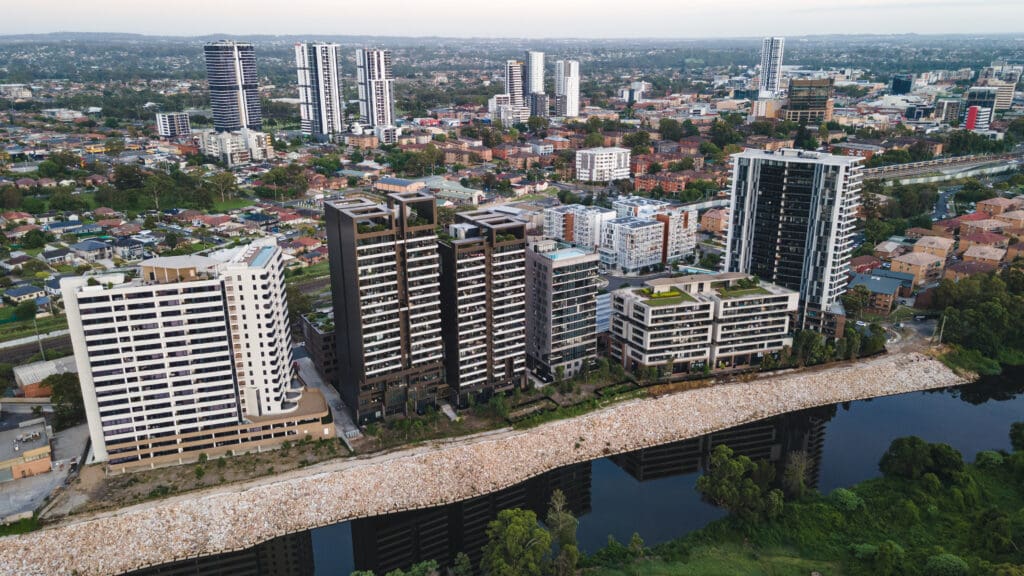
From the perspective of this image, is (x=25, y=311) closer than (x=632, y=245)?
Yes

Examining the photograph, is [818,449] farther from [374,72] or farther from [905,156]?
[374,72]

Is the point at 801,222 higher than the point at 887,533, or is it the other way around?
the point at 801,222

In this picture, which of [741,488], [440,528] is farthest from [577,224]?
[440,528]

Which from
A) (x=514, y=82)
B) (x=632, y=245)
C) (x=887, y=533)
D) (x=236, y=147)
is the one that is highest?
(x=514, y=82)

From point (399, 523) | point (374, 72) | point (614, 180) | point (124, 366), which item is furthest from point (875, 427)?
point (374, 72)

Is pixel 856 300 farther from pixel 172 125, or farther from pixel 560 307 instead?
pixel 172 125

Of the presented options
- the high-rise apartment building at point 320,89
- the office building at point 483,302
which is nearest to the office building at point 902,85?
the high-rise apartment building at point 320,89

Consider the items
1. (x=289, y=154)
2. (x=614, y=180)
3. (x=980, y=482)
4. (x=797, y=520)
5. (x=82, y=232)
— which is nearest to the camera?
(x=797, y=520)
